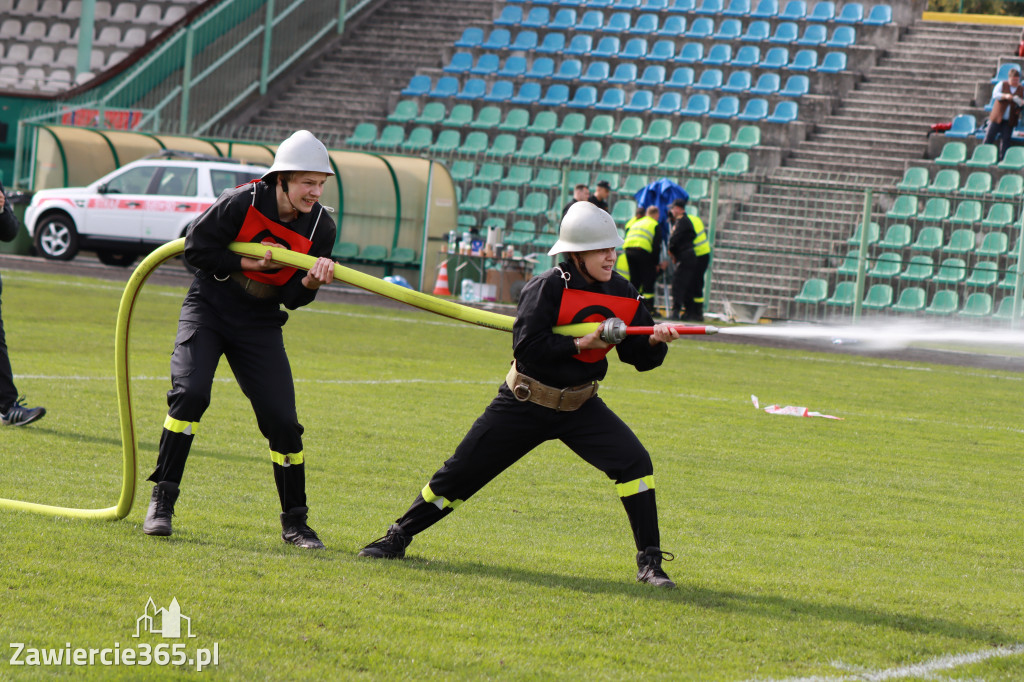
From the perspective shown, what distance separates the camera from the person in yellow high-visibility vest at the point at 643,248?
21.3 metres

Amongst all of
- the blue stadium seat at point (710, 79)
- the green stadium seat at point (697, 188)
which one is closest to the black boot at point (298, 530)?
the green stadium seat at point (697, 188)

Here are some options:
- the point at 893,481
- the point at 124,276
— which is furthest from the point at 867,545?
the point at 124,276

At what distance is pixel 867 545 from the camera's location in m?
7.25

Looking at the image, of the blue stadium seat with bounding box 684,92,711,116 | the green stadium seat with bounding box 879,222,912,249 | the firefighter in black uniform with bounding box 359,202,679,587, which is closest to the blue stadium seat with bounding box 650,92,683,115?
the blue stadium seat with bounding box 684,92,711,116

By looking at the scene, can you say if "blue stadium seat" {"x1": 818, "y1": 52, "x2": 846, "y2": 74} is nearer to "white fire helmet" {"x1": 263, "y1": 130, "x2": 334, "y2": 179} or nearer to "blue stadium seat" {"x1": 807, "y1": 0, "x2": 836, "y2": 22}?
"blue stadium seat" {"x1": 807, "y1": 0, "x2": 836, "y2": 22}

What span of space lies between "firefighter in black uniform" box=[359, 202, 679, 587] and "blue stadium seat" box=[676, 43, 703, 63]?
27.2 m

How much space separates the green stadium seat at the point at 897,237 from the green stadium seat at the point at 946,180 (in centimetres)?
152

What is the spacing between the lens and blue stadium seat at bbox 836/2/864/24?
32.3 meters

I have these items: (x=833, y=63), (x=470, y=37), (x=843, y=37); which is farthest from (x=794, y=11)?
(x=470, y=37)

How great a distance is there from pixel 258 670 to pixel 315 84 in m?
32.1

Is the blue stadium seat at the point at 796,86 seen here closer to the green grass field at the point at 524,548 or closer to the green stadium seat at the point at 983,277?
the green stadium seat at the point at 983,277

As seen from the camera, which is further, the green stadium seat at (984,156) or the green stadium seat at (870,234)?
the green stadium seat at (984,156)

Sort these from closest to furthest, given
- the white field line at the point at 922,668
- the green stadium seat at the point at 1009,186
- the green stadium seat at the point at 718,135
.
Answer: the white field line at the point at 922,668, the green stadium seat at the point at 1009,186, the green stadium seat at the point at 718,135

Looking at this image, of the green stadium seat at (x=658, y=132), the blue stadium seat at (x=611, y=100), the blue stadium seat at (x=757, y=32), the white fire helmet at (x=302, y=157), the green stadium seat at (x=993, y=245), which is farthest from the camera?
the blue stadium seat at (x=757, y=32)
